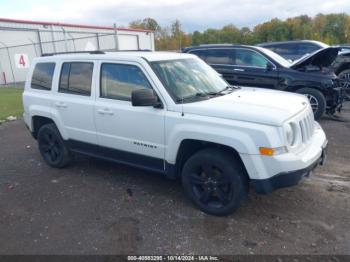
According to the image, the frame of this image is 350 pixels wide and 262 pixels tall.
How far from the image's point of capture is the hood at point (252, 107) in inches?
132

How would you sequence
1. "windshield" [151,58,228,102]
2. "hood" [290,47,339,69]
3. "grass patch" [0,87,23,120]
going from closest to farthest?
1. "windshield" [151,58,228,102]
2. "hood" [290,47,339,69]
3. "grass patch" [0,87,23,120]

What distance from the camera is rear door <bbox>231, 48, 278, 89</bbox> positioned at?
7977mm

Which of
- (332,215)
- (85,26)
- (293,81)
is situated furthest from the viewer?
(85,26)

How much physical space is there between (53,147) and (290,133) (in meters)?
3.88

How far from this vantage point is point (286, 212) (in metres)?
A: 3.83

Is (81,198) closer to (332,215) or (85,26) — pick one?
(332,215)

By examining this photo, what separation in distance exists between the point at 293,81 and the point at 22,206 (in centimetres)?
629

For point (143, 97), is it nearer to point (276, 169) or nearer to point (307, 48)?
point (276, 169)

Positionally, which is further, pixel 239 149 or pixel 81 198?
pixel 81 198

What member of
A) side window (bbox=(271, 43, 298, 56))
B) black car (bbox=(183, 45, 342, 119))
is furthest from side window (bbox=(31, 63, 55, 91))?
side window (bbox=(271, 43, 298, 56))

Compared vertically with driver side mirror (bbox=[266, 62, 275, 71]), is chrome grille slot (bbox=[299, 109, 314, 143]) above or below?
below

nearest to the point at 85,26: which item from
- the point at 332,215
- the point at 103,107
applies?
the point at 103,107

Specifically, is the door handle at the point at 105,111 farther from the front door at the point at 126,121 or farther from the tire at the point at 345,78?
the tire at the point at 345,78

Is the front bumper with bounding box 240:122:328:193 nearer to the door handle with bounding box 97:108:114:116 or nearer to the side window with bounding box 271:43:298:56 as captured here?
the door handle with bounding box 97:108:114:116
